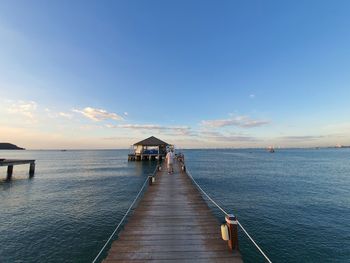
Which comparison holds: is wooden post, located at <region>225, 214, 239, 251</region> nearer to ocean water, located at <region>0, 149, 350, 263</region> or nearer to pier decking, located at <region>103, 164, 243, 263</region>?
pier decking, located at <region>103, 164, 243, 263</region>

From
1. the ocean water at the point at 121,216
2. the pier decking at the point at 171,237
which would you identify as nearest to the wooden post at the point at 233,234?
the pier decking at the point at 171,237

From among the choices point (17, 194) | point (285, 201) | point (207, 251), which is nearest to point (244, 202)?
point (285, 201)

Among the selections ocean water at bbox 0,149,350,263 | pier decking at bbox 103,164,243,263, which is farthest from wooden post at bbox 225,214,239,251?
ocean water at bbox 0,149,350,263

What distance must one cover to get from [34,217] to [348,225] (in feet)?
70.5

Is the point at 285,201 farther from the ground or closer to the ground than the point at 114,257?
closer to the ground

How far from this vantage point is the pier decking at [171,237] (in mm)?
5641

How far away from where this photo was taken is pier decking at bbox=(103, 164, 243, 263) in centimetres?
564

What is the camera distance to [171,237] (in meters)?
6.91

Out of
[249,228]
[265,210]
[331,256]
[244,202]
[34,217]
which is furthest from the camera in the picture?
[244,202]

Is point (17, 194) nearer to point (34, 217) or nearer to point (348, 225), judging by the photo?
point (34, 217)

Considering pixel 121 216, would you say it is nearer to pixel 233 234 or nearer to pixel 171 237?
pixel 171 237

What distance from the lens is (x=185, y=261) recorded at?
5457 millimetres

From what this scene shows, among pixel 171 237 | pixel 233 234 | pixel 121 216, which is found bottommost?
pixel 121 216

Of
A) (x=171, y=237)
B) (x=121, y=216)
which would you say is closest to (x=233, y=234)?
(x=171, y=237)
